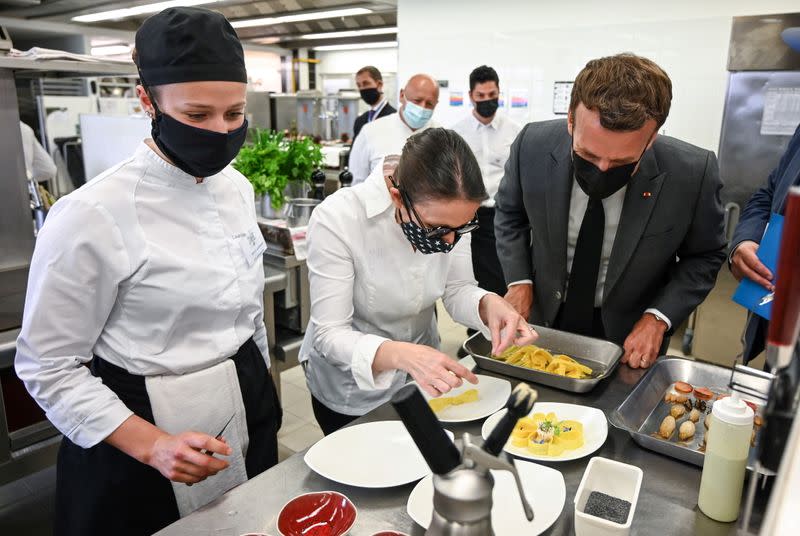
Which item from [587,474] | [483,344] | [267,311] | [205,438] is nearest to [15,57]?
[267,311]

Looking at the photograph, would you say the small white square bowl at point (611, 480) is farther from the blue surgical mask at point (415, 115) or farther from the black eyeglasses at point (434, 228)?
the blue surgical mask at point (415, 115)

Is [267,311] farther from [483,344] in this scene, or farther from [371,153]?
[371,153]

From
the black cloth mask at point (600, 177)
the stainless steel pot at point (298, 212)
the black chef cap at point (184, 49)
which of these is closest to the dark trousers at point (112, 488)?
the black chef cap at point (184, 49)

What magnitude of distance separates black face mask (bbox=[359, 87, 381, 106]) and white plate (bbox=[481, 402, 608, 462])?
493 cm

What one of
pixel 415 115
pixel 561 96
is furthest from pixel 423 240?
pixel 561 96

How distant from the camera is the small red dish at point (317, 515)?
980 millimetres

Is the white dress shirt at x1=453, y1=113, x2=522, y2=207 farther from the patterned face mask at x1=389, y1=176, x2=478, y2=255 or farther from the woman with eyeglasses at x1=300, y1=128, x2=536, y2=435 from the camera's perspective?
the patterned face mask at x1=389, y1=176, x2=478, y2=255

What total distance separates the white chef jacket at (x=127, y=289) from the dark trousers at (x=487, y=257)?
11.1ft

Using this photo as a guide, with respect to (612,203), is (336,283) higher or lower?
lower

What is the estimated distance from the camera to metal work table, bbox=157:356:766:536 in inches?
39.6

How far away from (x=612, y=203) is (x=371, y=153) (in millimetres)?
2852

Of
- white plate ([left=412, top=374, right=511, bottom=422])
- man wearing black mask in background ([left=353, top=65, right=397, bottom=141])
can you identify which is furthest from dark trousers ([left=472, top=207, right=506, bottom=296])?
white plate ([left=412, top=374, right=511, bottom=422])

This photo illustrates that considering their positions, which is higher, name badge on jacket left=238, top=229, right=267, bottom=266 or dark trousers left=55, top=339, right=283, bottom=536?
name badge on jacket left=238, top=229, right=267, bottom=266

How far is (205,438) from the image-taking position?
3.67 ft
